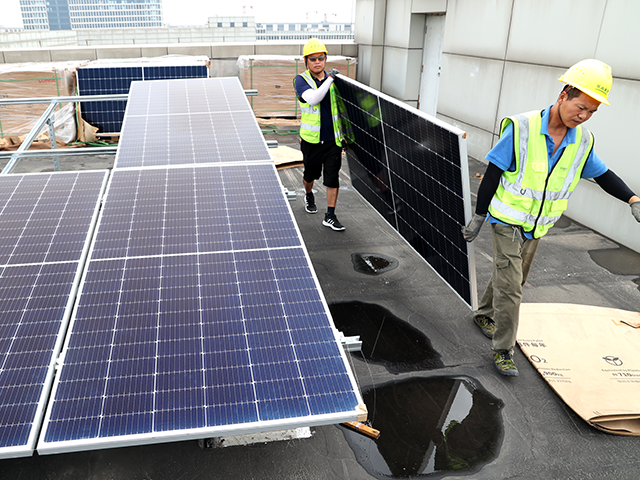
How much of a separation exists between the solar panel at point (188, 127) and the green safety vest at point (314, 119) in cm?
83

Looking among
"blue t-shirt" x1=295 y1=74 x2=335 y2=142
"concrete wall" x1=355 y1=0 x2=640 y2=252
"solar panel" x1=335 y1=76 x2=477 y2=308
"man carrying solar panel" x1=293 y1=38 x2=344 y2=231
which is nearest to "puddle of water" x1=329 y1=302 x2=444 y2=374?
"solar panel" x1=335 y1=76 x2=477 y2=308

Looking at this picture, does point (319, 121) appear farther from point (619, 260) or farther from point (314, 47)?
point (619, 260)

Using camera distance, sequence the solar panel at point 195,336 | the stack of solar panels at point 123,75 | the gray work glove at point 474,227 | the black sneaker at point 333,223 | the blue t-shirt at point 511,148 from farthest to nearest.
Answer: the stack of solar panels at point 123,75, the black sneaker at point 333,223, the gray work glove at point 474,227, the blue t-shirt at point 511,148, the solar panel at point 195,336

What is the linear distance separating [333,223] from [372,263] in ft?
4.22

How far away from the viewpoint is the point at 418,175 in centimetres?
493

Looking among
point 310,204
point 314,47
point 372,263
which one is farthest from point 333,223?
point 314,47

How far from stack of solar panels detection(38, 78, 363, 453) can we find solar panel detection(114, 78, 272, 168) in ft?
1.47

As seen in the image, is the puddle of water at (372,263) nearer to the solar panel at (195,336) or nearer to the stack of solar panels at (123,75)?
the solar panel at (195,336)

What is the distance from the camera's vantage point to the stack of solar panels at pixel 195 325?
91.3 inches

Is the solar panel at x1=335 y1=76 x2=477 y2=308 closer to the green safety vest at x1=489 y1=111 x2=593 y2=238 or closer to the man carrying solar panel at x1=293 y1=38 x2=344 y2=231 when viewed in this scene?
the man carrying solar panel at x1=293 y1=38 x2=344 y2=231

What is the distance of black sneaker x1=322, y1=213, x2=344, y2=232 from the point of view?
7523 millimetres

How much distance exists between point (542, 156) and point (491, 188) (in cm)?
46

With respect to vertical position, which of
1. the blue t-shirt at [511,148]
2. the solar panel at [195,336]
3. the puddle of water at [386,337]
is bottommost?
the puddle of water at [386,337]

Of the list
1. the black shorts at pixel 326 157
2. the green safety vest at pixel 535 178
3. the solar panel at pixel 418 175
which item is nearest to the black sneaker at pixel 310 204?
the black shorts at pixel 326 157
